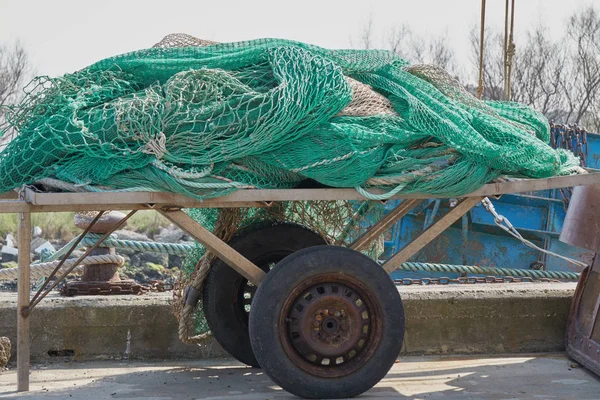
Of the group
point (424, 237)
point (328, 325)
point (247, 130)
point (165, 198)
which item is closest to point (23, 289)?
point (165, 198)

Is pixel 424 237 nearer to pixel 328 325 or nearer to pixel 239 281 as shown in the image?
pixel 328 325

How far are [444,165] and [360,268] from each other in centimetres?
78

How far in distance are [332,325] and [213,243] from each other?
2.71ft

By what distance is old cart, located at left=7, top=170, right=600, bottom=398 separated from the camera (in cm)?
563

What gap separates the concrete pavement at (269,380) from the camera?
19.7ft

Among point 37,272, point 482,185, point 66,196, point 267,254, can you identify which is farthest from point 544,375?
point 37,272

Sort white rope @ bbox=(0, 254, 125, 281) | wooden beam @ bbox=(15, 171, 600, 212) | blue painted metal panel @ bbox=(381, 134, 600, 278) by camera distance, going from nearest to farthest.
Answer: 1. wooden beam @ bbox=(15, 171, 600, 212)
2. white rope @ bbox=(0, 254, 125, 281)
3. blue painted metal panel @ bbox=(381, 134, 600, 278)

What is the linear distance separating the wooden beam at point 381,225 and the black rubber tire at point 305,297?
2.09 ft

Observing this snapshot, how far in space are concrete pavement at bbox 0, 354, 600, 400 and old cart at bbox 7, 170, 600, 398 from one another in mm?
266

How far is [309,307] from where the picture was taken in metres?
5.75

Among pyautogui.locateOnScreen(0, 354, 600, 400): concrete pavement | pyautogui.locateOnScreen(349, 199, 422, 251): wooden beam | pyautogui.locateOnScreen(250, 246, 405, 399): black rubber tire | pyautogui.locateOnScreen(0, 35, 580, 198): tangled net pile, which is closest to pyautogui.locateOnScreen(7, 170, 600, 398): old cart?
pyautogui.locateOnScreen(250, 246, 405, 399): black rubber tire

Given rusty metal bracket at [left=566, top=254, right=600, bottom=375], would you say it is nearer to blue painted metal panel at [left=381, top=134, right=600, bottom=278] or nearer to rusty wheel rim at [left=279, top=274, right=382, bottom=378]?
rusty wheel rim at [left=279, top=274, right=382, bottom=378]

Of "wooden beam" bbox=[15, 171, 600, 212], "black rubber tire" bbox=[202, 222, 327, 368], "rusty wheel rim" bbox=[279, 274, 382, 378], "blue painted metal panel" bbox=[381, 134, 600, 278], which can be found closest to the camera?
"wooden beam" bbox=[15, 171, 600, 212]

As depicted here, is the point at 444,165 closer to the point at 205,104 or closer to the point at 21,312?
the point at 205,104
